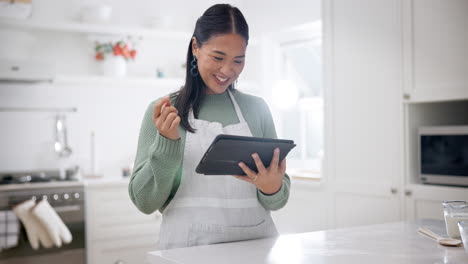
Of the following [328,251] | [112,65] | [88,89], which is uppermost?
[112,65]

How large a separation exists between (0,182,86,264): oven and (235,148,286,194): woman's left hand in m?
2.57

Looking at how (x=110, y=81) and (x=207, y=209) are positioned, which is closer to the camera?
(x=207, y=209)

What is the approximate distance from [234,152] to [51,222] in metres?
2.62

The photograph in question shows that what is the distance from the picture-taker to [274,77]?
5098 millimetres

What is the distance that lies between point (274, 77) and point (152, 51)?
3.71 ft

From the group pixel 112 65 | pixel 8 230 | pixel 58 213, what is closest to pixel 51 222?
pixel 58 213

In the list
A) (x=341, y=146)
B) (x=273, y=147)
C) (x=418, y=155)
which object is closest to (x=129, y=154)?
(x=341, y=146)

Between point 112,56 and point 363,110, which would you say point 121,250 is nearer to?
point 112,56

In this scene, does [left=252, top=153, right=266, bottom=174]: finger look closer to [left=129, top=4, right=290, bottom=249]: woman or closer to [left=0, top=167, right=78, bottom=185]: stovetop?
[left=129, top=4, right=290, bottom=249]: woman

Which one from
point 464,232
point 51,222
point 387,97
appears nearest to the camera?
point 464,232

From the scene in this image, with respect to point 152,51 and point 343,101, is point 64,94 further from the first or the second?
point 343,101

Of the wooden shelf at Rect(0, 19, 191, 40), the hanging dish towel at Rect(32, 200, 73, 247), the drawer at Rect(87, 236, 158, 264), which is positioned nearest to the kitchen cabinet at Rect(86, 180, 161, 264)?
the drawer at Rect(87, 236, 158, 264)

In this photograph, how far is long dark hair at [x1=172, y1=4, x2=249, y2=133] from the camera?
175cm

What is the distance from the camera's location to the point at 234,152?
1576 mm
